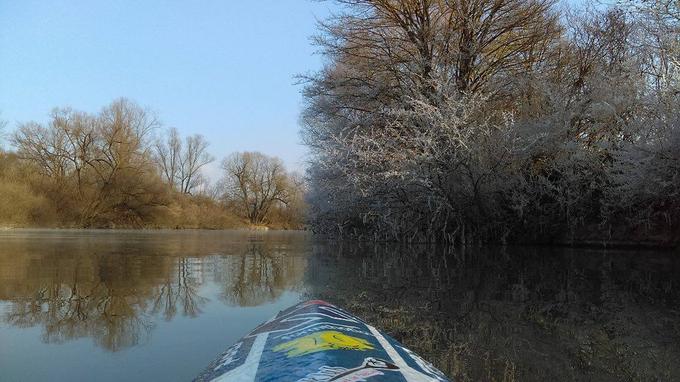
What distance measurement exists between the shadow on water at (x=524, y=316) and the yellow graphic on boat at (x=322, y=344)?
0.80m

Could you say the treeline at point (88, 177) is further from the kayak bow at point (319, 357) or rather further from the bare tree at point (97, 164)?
the kayak bow at point (319, 357)

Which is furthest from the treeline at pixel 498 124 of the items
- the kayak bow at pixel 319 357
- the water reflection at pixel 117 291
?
the kayak bow at pixel 319 357

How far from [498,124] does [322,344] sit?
11.1 meters

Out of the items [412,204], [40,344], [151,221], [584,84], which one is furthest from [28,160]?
[40,344]

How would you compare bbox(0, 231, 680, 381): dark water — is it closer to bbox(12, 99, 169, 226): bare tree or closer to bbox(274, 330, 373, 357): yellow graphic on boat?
bbox(274, 330, 373, 357): yellow graphic on boat

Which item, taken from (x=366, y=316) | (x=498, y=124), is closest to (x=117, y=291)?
(x=366, y=316)

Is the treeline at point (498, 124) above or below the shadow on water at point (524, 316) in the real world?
above

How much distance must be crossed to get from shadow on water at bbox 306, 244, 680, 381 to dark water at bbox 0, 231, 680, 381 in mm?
13

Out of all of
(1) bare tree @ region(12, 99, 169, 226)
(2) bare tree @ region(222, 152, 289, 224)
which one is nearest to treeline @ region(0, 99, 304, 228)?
(1) bare tree @ region(12, 99, 169, 226)

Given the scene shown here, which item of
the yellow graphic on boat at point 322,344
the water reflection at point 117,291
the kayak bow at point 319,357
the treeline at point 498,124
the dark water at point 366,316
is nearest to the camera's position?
the kayak bow at point 319,357

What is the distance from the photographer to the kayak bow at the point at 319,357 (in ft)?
4.55

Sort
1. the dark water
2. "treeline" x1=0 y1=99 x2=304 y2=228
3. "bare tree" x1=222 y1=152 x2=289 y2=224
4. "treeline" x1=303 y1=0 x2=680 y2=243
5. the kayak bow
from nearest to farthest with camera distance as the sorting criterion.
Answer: the kayak bow < the dark water < "treeline" x1=303 y1=0 x2=680 y2=243 < "treeline" x1=0 y1=99 x2=304 y2=228 < "bare tree" x1=222 y1=152 x2=289 y2=224

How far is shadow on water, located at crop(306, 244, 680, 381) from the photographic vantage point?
2.49m

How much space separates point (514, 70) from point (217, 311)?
13.0 meters
